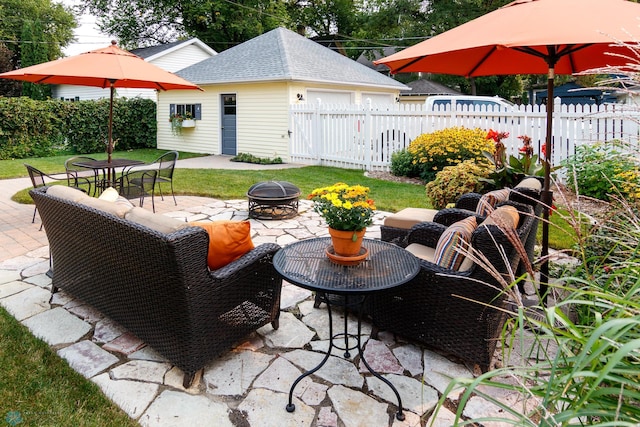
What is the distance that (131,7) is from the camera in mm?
27516

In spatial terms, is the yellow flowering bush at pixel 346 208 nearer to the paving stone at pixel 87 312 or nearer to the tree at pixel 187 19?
the paving stone at pixel 87 312

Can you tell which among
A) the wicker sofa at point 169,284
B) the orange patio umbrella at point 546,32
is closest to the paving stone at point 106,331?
the wicker sofa at point 169,284

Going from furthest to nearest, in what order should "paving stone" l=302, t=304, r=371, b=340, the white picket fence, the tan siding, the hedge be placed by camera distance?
the tan siding < the hedge < the white picket fence < "paving stone" l=302, t=304, r=371, b=340

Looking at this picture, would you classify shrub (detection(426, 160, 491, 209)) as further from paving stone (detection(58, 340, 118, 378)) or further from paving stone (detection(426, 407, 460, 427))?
paving stone (detection(58, 340, 118, 378))

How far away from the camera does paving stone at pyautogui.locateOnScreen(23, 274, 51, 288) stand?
3.94 metres

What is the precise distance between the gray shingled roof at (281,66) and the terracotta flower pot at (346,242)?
1059 centimetres

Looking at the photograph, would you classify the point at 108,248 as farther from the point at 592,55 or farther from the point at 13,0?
the point at 13,0

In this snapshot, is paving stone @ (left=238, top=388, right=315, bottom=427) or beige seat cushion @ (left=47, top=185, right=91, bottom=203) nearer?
paving stone @ (left=238, top=388, right=315, bottom=427)

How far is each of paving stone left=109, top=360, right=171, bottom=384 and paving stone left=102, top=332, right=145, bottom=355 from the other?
0.54 ft

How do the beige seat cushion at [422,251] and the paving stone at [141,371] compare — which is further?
the beige seat cushion at [422,251]

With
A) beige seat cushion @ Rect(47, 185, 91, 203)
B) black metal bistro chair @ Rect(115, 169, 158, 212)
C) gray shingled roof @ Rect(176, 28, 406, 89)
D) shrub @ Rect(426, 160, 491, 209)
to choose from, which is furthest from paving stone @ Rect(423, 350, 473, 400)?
gray shingled roof @ Rect(176, 28, 406, 89)

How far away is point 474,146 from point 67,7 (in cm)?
3742

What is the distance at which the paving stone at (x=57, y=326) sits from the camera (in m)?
3.01

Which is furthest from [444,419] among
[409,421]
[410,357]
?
[410,357]
